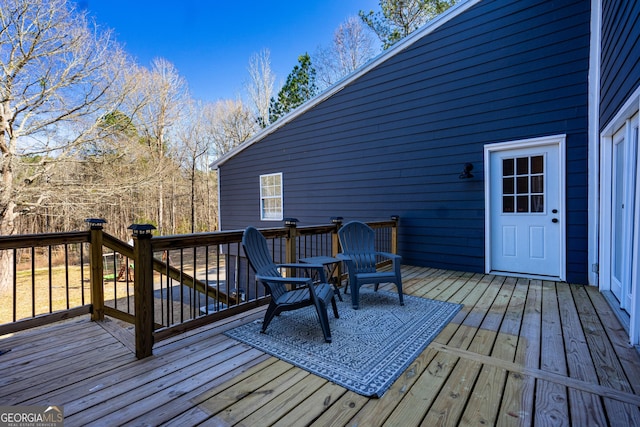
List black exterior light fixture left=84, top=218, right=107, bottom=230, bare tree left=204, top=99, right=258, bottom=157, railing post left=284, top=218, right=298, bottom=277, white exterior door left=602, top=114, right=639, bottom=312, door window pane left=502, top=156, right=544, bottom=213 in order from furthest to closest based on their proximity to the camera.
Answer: bare tree left=204, top=99, right=258, bottom=157
door window pane left=502, top=156, right=544, bottom=213
railing post left=284, top=218, right=298, bottom=277
black exterior light fixture left=84, top=218, right=107, bottom=230
white exterior door left=602, top=114, right=639, bottom=312

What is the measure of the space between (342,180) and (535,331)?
171 inches

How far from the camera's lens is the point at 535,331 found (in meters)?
2.48

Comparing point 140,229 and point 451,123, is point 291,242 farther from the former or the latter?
point 451,123

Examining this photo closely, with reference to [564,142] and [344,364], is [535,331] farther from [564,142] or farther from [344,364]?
[564,142]

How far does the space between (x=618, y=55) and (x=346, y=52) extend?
1071 centimetres

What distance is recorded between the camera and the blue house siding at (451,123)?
3941mm

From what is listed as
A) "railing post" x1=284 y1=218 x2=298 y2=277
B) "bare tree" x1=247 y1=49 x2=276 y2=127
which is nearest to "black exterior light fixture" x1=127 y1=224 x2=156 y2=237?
"railing post" x1=284 y1=218 x2=298 y2=277

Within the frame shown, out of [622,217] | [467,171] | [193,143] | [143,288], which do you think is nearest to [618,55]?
[622,217]

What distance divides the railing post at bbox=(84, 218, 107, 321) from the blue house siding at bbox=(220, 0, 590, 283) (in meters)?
4.35

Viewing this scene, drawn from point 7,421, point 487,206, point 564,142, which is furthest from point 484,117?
point 7,421

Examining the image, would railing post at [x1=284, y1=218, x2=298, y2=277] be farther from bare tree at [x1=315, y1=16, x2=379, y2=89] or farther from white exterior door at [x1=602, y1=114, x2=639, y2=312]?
bare tree at [x1=315, y1=16, x2=379, y2=89]

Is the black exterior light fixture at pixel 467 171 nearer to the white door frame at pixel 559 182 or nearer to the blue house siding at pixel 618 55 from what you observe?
the white door frame at pixel 559 182

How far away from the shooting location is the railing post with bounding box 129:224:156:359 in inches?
79.1

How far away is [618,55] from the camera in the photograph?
2.67 meters
